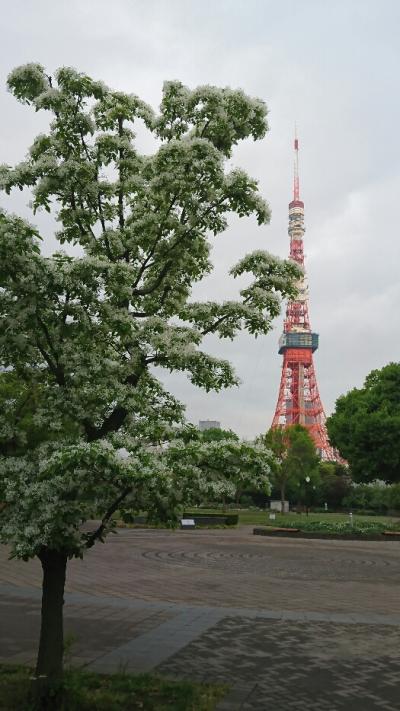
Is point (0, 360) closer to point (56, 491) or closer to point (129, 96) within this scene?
point (56, 491)

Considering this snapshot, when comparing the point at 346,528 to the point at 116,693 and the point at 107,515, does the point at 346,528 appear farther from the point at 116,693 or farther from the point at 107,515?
the point at 107,515

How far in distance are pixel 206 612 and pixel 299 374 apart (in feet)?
401

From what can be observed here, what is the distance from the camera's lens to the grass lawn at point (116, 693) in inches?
265

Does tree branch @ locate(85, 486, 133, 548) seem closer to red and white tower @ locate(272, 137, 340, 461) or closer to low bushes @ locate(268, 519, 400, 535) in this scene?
low bushes @ locate(268, 519, 400, 535)

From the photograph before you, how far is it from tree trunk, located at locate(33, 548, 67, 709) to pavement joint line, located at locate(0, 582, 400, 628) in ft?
15.3

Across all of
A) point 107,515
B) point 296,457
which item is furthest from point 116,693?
point 296,457

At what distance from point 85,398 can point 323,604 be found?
911 centimetres

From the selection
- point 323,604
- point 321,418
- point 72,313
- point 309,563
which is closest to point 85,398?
point 72,313

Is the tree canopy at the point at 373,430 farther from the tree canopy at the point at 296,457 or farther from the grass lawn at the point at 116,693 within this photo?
the grass lawn at the point at 116,693

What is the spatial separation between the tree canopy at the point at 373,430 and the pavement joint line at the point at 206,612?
34.2 metres

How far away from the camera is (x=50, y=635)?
282 inches

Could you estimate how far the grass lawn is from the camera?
22.1ft

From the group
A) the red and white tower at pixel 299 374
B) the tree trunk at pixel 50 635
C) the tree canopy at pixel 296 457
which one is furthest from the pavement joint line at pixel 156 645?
the red and white tower at pixel 299 374

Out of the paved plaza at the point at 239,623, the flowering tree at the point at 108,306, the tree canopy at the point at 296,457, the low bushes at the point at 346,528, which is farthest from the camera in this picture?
the tree canopy at the point at 296,457
